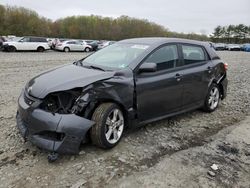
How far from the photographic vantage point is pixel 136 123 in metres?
4.27

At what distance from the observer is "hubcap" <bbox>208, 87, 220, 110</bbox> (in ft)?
19.5

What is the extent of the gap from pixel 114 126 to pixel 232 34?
10167cm

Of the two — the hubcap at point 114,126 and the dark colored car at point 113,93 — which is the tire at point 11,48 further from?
the hubcap at point 114,126

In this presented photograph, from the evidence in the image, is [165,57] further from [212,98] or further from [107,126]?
[212,98]

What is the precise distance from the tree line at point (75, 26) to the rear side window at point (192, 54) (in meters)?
49.6

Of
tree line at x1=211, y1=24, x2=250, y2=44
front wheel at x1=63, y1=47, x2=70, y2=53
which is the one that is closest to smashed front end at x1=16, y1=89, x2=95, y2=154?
front wheel at x1=63, y1=47, x2=70, y2=53

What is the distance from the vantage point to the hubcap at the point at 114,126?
388 cm

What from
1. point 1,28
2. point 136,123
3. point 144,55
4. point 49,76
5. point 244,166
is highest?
point 1,28

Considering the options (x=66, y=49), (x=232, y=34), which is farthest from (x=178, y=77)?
(x=232, y=34)

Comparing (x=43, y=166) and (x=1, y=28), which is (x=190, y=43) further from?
(x=1, y=28)

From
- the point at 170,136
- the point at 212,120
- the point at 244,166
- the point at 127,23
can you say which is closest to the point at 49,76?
the point at 170,136

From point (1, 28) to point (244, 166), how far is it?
52.7 m

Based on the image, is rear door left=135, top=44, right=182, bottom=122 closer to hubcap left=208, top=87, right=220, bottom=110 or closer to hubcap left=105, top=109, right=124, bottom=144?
hubcap left=105, top=109, right=124, bottom=144

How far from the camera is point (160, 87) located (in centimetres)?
450
